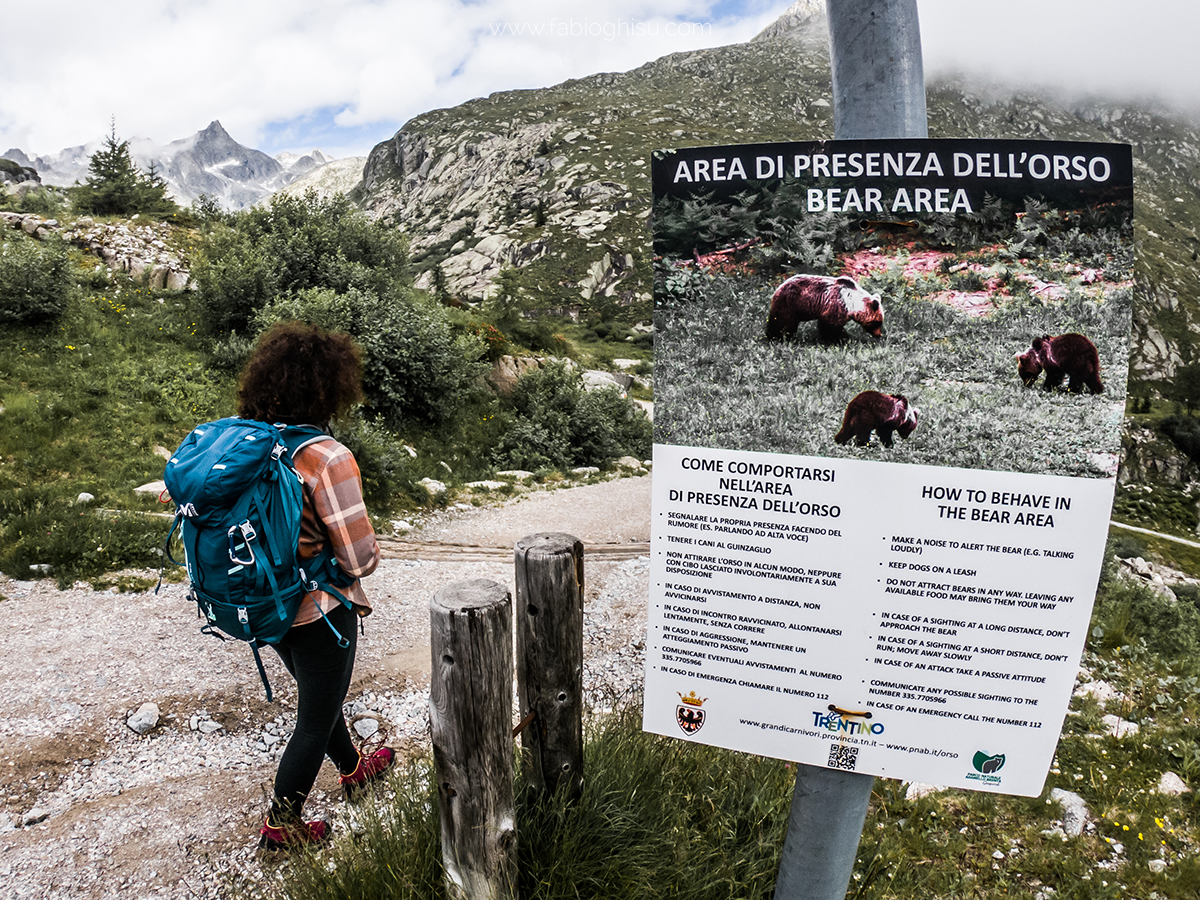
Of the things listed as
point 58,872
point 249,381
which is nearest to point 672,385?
point 249,381

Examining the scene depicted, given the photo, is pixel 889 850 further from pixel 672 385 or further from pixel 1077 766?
pixel 672 385

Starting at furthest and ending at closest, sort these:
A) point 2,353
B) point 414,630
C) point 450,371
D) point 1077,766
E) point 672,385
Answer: point 450,371, point 2,353, point 414,630, point 1077,766, point 672,385

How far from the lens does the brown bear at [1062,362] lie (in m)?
1.39

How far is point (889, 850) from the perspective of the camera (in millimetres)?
2977

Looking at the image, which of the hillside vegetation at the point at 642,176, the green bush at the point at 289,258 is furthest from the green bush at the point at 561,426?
the hillside vegetation at the point at 642,176

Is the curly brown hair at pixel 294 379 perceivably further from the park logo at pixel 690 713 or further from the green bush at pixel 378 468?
the green bush at pixel 378 468

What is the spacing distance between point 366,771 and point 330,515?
1717 millimetres

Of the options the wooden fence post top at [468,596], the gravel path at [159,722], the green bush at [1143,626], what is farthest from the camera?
the green bush at [1143,626]

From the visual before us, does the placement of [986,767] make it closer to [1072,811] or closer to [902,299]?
[902,299]

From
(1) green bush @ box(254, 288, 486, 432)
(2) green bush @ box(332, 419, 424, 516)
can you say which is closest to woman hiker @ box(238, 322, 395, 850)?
(2) green bush @ box(332, 419, 424, 516)

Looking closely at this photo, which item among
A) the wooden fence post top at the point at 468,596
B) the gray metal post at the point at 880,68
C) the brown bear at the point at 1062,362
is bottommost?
the wooden fence post top at the point at 468,596

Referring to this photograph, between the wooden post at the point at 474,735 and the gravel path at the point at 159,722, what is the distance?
1743 mm

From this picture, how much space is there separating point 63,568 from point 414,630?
3.31 meters

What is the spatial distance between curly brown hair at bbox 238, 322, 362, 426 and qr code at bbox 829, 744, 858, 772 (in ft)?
7.18
